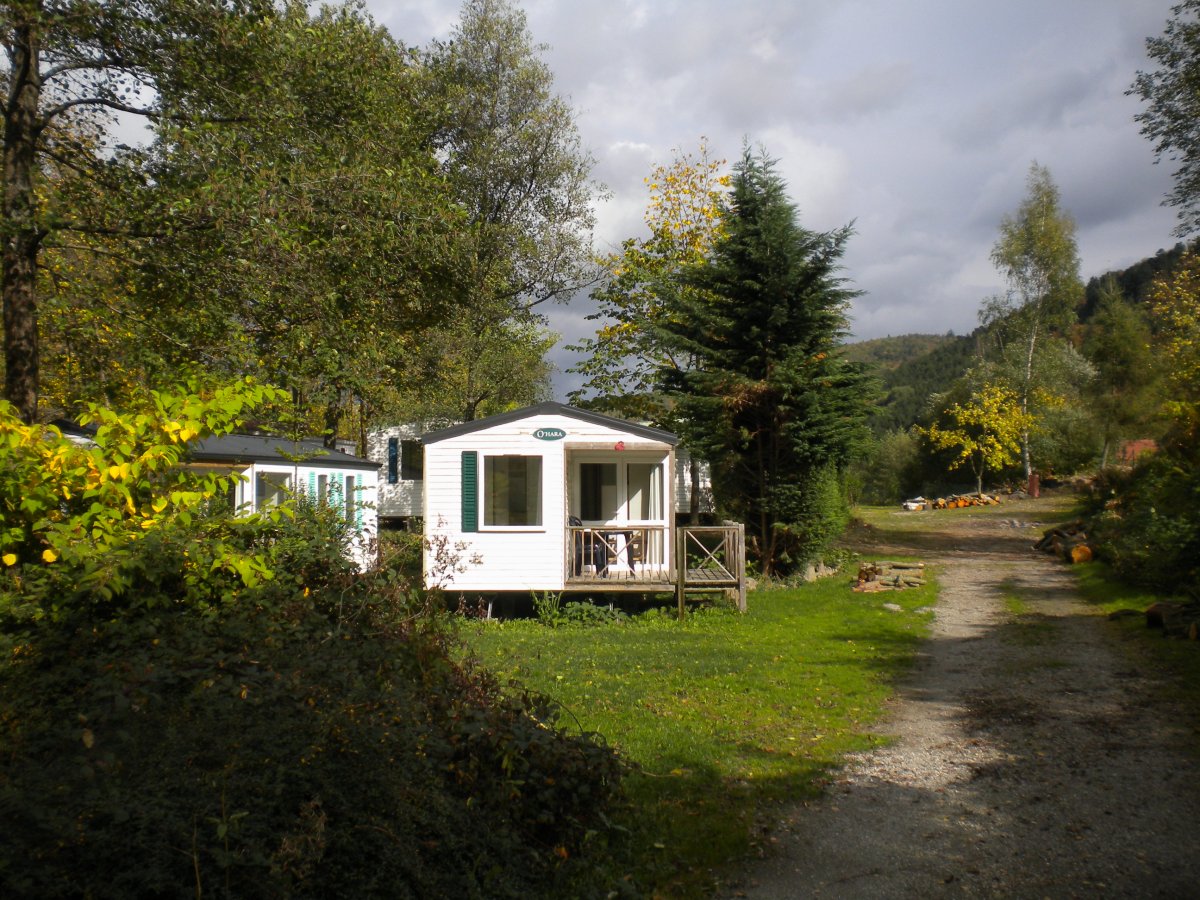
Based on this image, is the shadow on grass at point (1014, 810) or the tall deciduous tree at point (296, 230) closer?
the shadow on grass at point (1014, 810)

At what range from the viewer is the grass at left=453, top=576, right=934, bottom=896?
551cm

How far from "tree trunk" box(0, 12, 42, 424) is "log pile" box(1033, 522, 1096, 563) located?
61.5 ft

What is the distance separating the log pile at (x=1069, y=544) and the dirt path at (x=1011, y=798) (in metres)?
9.21

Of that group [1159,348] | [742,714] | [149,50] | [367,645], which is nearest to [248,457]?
[149,50]

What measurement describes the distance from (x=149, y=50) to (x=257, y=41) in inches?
39.8

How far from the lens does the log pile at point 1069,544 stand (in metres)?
19.0

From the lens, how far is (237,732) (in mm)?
3449

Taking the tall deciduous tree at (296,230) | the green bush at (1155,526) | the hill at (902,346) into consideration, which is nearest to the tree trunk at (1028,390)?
the green bush at (1155,526)

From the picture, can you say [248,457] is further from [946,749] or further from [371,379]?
[946,749]

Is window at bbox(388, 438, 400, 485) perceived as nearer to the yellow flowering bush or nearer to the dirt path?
the dirt path

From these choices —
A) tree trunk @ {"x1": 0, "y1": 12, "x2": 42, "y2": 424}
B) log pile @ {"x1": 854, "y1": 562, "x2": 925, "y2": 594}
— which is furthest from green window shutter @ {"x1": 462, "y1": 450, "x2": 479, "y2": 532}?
tree trunk @ {"x1": 0, "y1": 12, "x2": 42, "y2": 424}

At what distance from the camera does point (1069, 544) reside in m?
20.5

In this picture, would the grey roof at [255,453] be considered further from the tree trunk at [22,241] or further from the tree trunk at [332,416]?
the tree trunk at [22,241]

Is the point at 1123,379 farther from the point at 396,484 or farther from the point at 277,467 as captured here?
the point at 277,467
